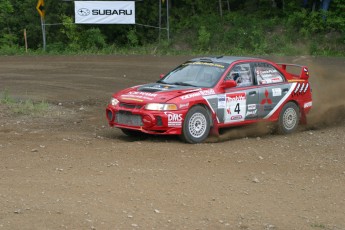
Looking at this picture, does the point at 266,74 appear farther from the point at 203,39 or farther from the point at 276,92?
the point at 203,39

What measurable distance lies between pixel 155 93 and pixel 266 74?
8.73 feet

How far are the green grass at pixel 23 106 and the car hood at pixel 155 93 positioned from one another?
129 inches

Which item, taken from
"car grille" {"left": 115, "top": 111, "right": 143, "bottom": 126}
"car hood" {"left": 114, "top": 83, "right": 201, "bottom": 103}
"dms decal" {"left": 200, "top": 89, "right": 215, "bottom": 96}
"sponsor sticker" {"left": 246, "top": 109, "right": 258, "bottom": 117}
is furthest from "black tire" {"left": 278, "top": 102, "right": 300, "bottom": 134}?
"car grille" {"left": 115, "top": 111, "right": 143, "bottom": 126}

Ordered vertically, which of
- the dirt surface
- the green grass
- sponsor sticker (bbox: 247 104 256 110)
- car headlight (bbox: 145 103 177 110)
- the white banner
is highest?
the white banner

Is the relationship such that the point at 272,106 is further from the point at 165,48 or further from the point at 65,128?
the point at 165,48

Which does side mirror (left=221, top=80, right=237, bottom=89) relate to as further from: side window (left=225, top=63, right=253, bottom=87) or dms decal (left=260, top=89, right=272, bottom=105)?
dms decal (left=260, top=89, right=272, bottom=105)

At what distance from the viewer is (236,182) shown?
9.57 metres

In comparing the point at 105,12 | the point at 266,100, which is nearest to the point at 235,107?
the point at 266,100

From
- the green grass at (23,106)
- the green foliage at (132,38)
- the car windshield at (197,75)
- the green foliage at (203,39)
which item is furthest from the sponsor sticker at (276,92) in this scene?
the green foliage at (132,38)

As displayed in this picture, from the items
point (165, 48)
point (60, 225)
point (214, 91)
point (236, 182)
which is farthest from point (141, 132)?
point (165, 48)

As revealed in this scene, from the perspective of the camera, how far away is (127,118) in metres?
12.4

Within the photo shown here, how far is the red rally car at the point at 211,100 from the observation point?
1208 cm

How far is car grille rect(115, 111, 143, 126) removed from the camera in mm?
12188

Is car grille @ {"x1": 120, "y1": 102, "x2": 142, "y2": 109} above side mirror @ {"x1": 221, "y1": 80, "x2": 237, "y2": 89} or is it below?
below
